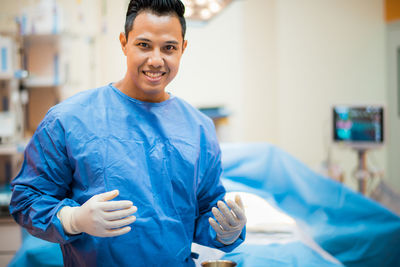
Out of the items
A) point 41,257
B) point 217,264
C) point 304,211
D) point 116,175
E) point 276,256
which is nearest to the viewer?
point 116,175

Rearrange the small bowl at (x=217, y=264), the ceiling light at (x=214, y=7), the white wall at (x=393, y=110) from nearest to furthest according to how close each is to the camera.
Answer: the small bowl at (x=217, y=264) < the ceiling light at (x=214, y=7) < the white wall at (x=393, y=110)

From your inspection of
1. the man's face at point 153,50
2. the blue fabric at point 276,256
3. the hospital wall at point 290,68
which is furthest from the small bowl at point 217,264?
the hospital wall at point 290,68

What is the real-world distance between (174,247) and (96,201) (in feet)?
0.95

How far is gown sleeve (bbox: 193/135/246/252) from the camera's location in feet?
3.73

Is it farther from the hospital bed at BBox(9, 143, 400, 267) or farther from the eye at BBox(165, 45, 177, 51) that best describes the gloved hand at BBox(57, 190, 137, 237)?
the hospital bed at BBox(9, 143, 400, 267)

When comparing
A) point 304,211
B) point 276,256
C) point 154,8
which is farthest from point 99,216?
point 304,211

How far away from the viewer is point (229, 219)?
1.03m

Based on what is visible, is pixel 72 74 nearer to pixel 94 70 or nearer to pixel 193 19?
pixel 94 70

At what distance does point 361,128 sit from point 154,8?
8.27 feet

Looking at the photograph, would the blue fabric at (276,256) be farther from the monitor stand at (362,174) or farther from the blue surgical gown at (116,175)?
the monitor stand at (362,174)

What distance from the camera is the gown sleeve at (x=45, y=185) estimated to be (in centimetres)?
90

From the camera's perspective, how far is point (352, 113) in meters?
3.08

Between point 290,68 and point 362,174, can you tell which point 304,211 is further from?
point 290,68

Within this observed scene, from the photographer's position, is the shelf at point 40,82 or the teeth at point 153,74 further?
the shelf at point 40,82
